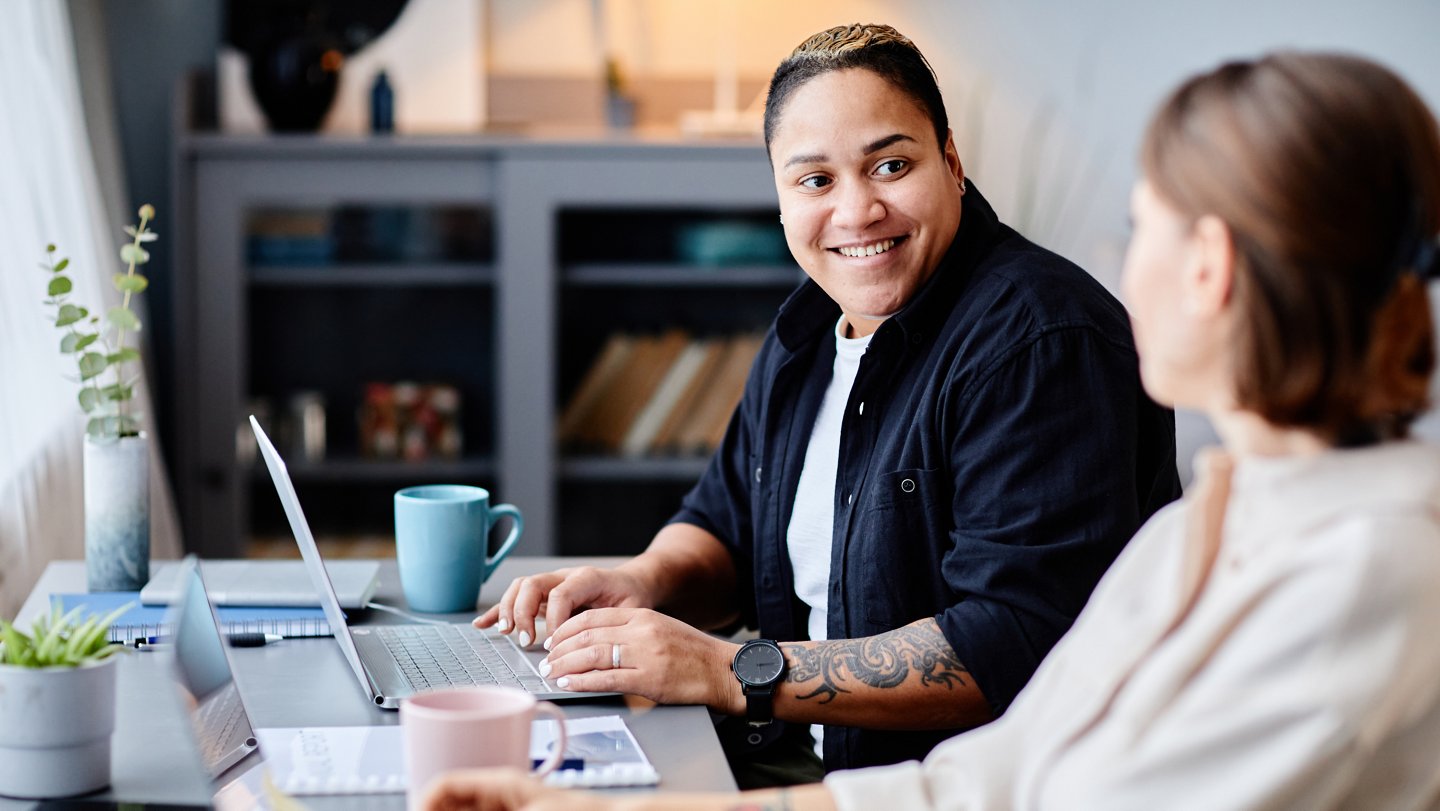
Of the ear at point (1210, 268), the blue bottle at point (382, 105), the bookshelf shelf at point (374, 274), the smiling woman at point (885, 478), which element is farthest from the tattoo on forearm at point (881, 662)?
the blue bottle at point (382, 105)

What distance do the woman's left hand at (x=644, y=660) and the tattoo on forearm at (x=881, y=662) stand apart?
0.07 metres

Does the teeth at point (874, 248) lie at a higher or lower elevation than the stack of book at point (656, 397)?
higher

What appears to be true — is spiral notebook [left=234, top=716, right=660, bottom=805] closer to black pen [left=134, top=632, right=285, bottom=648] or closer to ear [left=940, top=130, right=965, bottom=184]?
black pen [left=134, top=632, right=285, bottom=648]

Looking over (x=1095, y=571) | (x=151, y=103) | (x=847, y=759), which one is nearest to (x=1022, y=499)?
(x=1095, y=571)

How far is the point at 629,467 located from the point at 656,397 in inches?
7.3

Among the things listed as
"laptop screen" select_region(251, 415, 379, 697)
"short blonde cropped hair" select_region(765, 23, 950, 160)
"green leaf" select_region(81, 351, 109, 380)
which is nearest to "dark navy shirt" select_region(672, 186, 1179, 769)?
"short blonde cropped hair" select_region(765, 23, 950, 160)

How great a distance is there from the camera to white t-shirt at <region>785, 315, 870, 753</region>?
164cm

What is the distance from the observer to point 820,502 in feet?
5.43

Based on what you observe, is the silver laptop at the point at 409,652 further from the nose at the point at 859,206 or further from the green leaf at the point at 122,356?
the nose at the point at 859,206

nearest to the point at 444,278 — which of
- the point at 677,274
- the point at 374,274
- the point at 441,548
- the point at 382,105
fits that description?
the point at 374,274

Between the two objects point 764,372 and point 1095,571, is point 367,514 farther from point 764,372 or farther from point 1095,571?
point 1095,571

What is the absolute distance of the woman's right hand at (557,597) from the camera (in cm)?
150

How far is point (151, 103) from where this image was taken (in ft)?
11.8

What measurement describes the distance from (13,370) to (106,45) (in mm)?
1317
